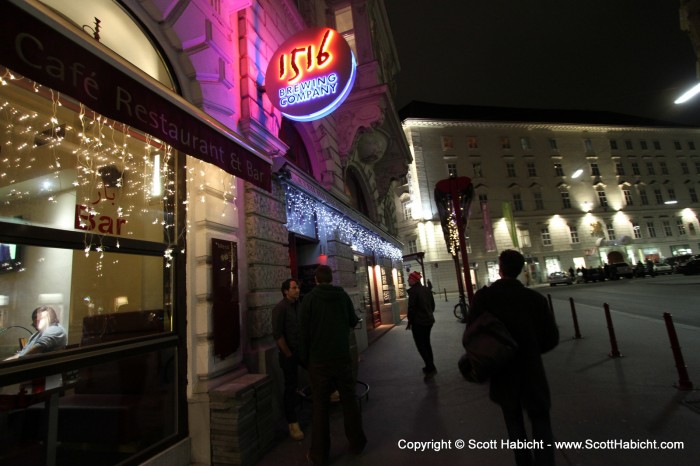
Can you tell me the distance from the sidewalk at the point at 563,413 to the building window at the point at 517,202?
3607cm

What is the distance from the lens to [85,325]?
3963mm

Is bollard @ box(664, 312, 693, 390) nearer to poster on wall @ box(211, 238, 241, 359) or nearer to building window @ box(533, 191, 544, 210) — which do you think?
poster on wall @ box(211, 238, 241, 359)

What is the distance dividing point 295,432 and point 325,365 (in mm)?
1257

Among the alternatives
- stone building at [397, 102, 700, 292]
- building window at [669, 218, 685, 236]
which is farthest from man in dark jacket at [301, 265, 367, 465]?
building window at [669, 218, 685, 236]

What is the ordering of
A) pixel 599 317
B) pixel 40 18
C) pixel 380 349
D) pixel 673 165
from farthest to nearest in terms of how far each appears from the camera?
pixel 673 165
pixel 599 317
pixel 380 349
pixel 40 18

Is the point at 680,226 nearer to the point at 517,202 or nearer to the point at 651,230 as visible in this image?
the point at 651,230

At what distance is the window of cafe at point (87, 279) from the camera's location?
10.2 feet

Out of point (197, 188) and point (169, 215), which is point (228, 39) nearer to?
point (197, 188)

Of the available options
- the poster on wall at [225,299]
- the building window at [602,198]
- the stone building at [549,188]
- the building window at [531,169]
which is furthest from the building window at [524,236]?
the poster on wall at [225,299]

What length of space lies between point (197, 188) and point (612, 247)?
4997 cm

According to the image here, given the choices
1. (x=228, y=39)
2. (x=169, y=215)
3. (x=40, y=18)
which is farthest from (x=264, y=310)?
(x=228, y=39)

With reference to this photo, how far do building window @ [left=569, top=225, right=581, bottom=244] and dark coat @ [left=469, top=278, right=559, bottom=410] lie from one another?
4549 cm

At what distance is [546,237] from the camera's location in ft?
131

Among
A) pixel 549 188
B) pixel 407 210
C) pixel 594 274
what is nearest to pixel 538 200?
pixel 549 188
